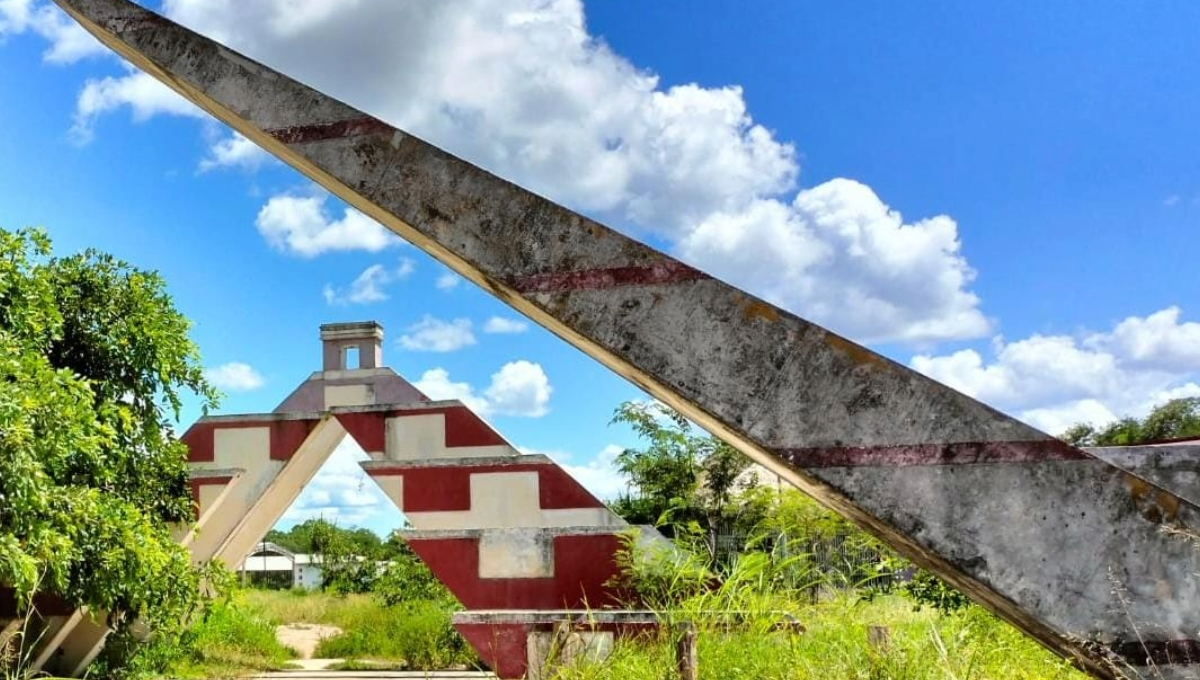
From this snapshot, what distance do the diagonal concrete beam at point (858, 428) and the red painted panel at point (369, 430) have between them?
469 cm

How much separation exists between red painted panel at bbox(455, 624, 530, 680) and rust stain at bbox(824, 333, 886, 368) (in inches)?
160

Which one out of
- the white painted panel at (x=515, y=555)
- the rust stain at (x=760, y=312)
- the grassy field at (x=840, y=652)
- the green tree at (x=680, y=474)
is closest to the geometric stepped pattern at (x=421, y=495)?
the white painted panel at (x=515, y=555)

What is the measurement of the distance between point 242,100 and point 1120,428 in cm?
2965

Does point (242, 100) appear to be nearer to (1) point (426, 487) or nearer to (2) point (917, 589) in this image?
(1) point (426, 487)

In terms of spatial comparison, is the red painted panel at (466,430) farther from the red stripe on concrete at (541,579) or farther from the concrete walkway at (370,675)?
the concrete walkway at (370,675)

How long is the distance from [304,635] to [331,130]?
481 inches

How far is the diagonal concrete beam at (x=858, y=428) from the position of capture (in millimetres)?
2760

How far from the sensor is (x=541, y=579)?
23.4 feet

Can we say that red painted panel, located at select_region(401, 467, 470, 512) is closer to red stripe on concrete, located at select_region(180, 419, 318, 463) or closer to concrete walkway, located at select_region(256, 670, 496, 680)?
red stripe on concrete, located at select_region(180, 419, 318, 463)

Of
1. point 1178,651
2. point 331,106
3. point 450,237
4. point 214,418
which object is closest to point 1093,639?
point 1178,651

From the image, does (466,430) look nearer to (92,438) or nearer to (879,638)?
(92,438)

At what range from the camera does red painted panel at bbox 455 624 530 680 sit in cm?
654

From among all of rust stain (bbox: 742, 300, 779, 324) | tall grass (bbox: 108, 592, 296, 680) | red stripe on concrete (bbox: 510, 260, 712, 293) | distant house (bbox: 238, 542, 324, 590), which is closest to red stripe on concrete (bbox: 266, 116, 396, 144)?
red stripe on concrete (bbox: 510, 260, 712, 293)

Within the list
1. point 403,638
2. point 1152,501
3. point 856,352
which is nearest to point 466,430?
point 403,638
